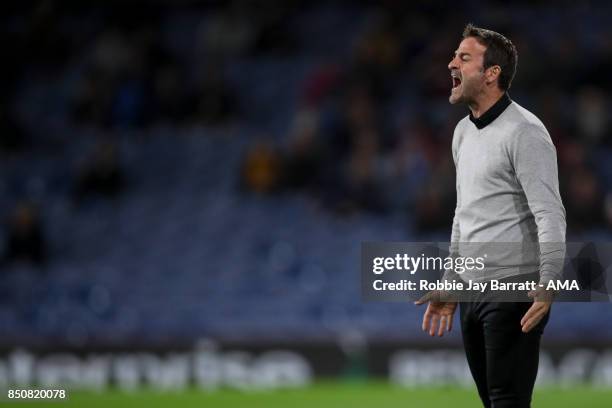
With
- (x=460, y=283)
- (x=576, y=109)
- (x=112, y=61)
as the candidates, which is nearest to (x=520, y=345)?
(x=460, y=283)

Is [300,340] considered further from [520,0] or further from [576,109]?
[520,0]

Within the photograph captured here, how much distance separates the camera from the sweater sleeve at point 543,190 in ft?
12.8

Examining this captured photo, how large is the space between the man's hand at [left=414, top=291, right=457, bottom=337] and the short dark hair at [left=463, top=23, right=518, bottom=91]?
0.84 metres

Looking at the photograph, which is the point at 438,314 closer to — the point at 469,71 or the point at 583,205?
the point at 469,71

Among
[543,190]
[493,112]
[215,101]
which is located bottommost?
[543,190]

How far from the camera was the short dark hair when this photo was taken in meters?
4.21

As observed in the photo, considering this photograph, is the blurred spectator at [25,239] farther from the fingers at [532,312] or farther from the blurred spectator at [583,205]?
the fingers at [532,312]

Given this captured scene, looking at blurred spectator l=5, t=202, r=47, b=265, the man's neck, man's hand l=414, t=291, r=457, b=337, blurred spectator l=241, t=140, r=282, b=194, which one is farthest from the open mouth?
blurred spectator l=5, t=202, r=47, b=265

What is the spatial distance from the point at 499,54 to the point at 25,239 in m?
9.64

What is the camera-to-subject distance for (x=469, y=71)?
13.9 feet

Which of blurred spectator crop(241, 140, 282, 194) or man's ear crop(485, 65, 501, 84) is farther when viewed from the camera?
blurred spectator crop(241, 140, 282, 194)

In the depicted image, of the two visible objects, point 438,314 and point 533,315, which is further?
point 438,314

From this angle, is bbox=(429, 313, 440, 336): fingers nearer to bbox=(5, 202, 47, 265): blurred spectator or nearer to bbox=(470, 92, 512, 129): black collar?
bbox=(470, 92, 512, 129): black collar

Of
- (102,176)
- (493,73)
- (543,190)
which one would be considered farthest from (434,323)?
(102,176)
